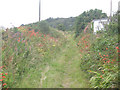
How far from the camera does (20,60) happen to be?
17.5ft

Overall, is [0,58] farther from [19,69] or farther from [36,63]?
[36,63]

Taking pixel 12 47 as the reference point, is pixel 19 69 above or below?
below

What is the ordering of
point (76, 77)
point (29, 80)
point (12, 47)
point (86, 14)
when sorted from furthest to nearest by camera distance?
1. point (86, 14)
2. point (12, 47)
3. point (76, 77)
4. point (29, 80)

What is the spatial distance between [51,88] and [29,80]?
0.86 m

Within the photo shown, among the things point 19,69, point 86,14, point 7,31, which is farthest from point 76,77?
point 86,14

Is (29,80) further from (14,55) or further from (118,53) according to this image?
(118,53)

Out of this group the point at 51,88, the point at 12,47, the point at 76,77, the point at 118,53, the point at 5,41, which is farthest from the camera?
the point at 5,41

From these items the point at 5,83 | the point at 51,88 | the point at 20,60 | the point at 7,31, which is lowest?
the point at 51,88

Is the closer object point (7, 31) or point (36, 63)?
point (36, 63)

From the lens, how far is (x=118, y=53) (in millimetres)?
3650

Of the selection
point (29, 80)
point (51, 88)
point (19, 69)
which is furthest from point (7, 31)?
point (51, 88)

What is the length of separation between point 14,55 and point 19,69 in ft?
2.63

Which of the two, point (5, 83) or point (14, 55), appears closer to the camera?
→ point (5, 83)

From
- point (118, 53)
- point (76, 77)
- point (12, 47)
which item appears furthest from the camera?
point (12, 47)
